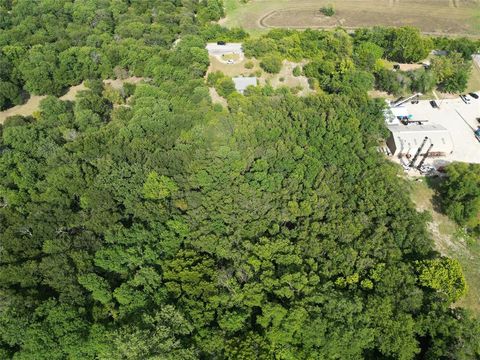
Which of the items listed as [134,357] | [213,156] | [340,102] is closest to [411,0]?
[340,102]

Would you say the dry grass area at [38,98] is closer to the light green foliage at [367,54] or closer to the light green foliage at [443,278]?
the light green foliage at [367,54]

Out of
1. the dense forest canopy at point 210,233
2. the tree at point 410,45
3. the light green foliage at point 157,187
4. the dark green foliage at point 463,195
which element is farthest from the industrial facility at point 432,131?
the light green foliage at point 157,187

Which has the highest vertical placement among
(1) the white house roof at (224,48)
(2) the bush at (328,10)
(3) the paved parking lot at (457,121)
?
(2) the bush at (328,10)

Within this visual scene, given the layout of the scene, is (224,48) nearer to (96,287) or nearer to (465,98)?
(465,98)

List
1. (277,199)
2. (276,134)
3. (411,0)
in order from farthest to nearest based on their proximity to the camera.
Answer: (411,0) < (276,134) < (277,199)

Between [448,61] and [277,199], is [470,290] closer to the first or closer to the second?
[277,199]

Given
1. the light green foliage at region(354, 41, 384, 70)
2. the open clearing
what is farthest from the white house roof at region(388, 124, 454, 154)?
the open clearing

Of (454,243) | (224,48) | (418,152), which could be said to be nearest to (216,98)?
(224,48)
